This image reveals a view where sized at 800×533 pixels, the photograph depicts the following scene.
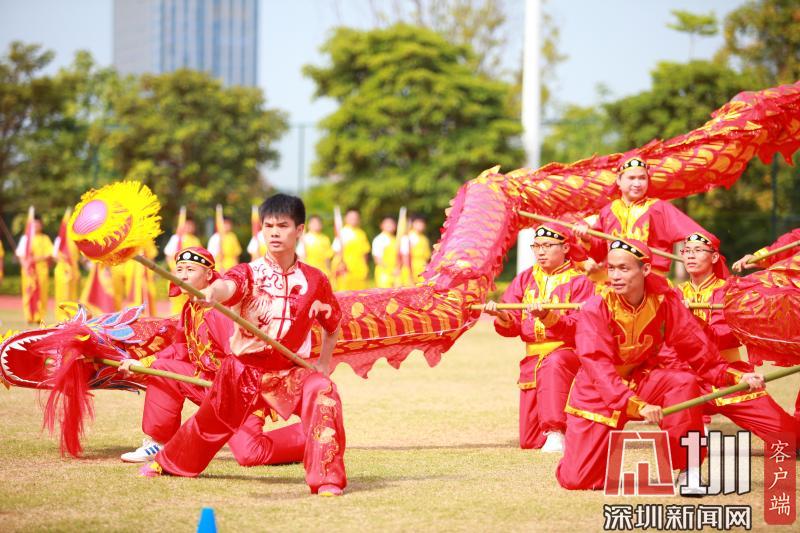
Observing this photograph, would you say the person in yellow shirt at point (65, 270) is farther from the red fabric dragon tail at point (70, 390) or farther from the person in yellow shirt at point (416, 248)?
the red fabric dragon tail at point (70, 390)

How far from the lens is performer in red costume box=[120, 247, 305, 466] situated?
17.1 ft

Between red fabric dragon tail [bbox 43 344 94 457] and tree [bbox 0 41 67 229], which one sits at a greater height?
tree [bbox 0 41 67 229]

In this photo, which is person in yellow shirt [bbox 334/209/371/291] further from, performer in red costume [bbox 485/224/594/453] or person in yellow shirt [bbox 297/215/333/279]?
performer in red costume [bbox 485/224/594/453]

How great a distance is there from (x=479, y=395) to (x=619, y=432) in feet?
11.4

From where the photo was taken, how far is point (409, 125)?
767 inches

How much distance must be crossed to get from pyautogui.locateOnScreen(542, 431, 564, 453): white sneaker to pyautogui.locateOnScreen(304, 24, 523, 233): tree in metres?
13.2

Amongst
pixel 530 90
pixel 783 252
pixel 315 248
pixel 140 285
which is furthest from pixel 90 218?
pixel 530 90

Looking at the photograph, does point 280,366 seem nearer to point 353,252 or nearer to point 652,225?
point 652,225

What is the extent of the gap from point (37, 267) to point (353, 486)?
10.4 metres

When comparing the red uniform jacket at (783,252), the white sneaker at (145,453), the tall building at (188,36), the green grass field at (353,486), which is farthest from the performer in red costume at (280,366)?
the tall building at (188,36)

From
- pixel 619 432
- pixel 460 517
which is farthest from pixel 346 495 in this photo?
pixel 619 432

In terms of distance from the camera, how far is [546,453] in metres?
5.68

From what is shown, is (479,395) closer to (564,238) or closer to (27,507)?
(564,238)

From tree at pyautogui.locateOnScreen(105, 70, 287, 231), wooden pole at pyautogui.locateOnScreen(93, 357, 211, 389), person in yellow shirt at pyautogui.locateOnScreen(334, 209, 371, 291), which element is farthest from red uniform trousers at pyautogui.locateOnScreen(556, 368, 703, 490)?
tree at pyautogui.locateOnScreen(105, 70, 287, 231)
